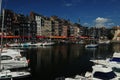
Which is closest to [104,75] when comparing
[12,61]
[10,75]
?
[10,75]

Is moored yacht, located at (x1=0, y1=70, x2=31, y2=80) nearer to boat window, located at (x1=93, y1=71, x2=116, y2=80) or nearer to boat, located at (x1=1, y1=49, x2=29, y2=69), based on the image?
boat, located at (x1=1, y1=49, x2=29, y2=69)

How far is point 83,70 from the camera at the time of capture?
2012 inches

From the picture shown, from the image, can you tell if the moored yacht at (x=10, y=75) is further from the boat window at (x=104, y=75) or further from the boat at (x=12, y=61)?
Result: the boat window at (x=104, y=75)

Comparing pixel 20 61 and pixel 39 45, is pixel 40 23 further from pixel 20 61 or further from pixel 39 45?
pixel 20 61

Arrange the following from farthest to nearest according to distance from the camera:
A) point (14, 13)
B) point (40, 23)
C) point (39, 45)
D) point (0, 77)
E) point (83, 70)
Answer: point (40, 23), point (14, 13), point (39, 45), point (83, 70), point (0, 77)

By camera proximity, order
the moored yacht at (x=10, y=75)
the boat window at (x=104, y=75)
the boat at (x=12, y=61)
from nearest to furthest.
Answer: the boat window at (x=104, y=75) < the moored yacht at (x=10, y=75) < the boat at (x=12, y=61)

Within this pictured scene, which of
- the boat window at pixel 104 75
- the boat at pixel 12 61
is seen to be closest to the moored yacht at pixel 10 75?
the boat at pixel 12 61

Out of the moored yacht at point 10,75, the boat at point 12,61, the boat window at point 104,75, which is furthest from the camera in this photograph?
the boat at point 12,61

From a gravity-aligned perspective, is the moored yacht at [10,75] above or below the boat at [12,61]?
below

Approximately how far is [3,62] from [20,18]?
135m

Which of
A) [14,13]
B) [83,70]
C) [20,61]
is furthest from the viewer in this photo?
[14,13]

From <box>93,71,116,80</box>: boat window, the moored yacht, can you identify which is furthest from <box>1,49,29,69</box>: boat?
<box>93,71,116,80</box>: boat window

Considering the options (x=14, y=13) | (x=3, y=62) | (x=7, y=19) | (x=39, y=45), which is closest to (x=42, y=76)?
(x=3, y=62)

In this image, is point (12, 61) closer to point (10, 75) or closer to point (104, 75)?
→ point (10, 75)
